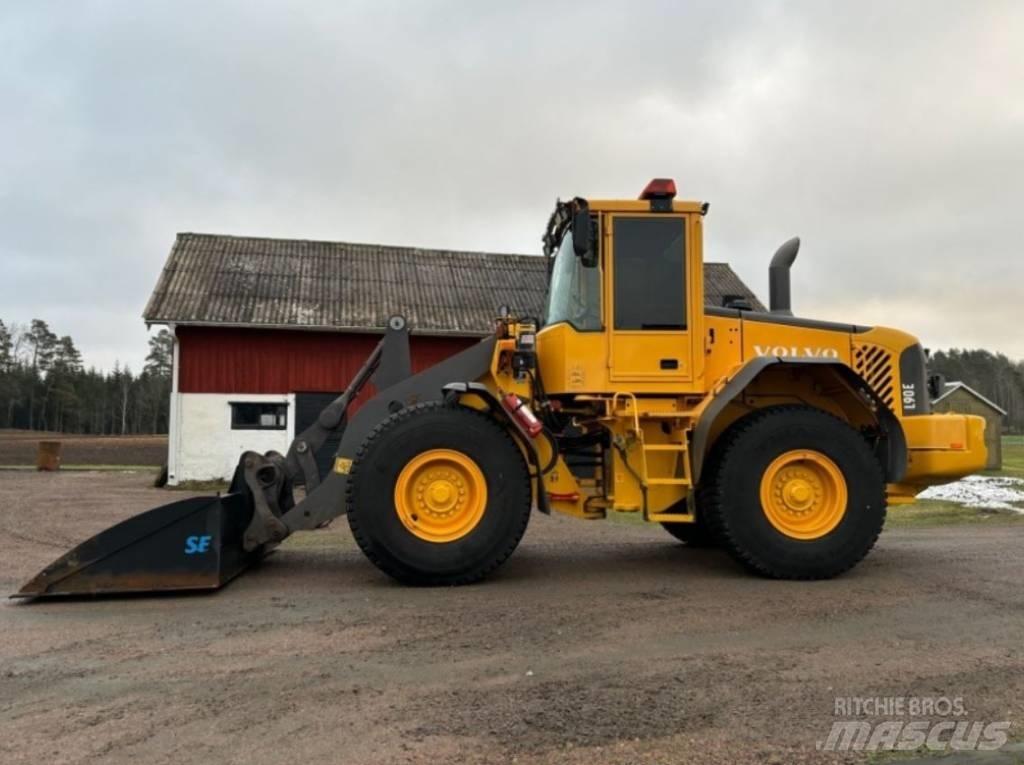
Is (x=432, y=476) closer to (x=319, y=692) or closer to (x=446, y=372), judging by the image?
(x=446, y=372)

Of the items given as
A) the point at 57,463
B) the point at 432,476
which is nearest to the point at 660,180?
the point at 432,476

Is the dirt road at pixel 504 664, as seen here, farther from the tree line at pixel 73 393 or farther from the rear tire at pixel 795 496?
the tree line at pixel 73 393

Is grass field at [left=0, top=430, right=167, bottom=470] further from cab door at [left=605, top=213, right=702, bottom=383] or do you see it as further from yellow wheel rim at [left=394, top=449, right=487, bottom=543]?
cab door at [left=605, top=213, right=702, bottom=383]

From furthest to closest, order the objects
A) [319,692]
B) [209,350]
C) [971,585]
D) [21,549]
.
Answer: [209,350], [21,549], [971,585], [319,692]

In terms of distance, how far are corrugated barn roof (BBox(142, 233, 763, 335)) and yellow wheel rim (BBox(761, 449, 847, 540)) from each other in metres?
10.4

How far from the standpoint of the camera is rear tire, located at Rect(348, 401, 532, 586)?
5.53 meters

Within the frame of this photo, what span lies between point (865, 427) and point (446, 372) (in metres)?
3.68

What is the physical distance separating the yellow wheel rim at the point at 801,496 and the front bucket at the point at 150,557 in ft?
13.9

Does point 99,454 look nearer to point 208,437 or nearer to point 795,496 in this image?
point 208,437

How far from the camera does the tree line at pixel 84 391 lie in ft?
248

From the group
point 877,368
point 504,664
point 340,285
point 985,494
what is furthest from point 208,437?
point 985,494

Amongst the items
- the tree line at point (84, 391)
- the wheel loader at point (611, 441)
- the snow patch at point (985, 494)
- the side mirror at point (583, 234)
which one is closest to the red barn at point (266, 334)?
the snow patch at point (985, 494)

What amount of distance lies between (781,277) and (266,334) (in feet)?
43.3

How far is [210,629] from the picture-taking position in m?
4.49
